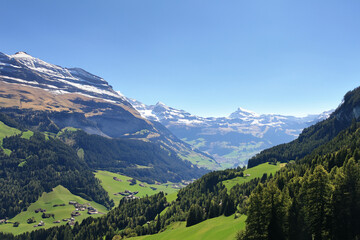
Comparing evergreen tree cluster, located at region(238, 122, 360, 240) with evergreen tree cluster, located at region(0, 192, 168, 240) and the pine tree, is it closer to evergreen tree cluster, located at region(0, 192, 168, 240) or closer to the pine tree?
the pine tree

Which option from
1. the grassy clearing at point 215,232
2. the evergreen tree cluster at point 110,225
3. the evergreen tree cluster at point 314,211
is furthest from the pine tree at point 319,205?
the evergreen tree cluster at point 110,225

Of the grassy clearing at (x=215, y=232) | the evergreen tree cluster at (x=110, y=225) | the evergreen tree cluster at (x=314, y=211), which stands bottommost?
the evergreen tree cluster at (x=110, y=225)

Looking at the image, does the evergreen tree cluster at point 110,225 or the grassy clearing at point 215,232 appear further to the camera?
the evergreen tree cluster at point 110,225

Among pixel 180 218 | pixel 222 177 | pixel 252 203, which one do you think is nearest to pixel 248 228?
pixel 252 203

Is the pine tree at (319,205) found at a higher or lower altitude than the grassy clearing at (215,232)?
higher

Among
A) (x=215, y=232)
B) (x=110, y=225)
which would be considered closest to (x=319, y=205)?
(x=215, y=232)

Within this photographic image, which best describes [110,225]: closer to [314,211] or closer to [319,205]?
[314,211]

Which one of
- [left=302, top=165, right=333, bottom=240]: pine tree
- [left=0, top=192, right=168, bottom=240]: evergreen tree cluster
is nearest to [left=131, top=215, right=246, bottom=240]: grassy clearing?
[left=302, top=165, right=333, bottom=240]: pine tree

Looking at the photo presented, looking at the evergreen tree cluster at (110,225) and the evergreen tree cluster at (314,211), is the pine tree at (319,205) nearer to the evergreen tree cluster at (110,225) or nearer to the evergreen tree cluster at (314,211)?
the evergreen tree cluster at (314,211)

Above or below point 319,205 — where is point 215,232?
below

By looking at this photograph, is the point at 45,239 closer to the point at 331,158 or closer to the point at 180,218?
the point at 180,218

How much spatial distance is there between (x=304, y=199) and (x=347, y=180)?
10063 millimetres

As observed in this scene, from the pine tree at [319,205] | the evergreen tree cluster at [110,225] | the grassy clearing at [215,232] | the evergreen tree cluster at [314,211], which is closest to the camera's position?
the evergreen tree cluster at [314,211]

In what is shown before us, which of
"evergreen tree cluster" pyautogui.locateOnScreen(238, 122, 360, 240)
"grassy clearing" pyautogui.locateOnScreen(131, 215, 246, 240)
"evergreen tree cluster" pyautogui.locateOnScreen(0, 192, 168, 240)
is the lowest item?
"evergreen tree cluster" pyautogui.locateOnScreen(0, 192, 168, 240)
